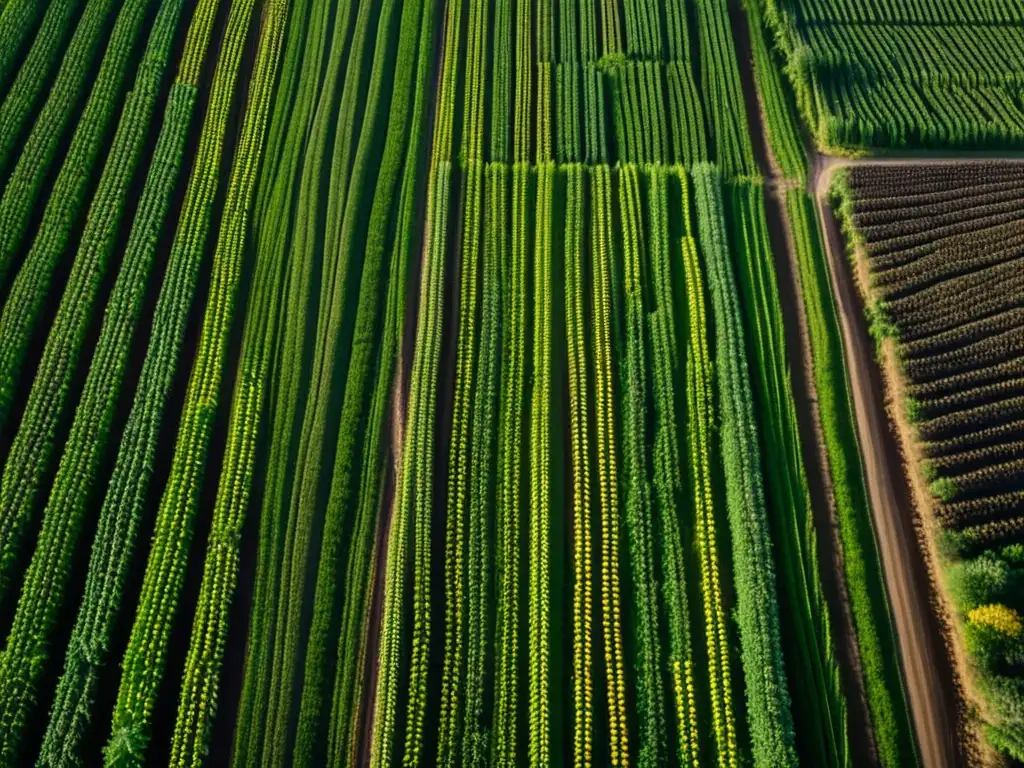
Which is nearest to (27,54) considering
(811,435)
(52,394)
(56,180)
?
(56,180)

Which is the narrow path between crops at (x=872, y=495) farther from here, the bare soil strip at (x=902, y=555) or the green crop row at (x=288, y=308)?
the green crop row at (x=288, y=308)

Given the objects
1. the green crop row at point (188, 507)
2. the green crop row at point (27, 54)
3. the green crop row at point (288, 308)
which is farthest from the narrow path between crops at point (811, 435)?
the green crop row at point (27, 54)

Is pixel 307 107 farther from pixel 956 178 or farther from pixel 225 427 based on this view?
pixel 956 178

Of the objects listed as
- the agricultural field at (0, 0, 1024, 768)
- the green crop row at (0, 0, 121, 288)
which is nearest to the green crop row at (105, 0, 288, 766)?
the agricultural field at (0, 0, 1024, 768)

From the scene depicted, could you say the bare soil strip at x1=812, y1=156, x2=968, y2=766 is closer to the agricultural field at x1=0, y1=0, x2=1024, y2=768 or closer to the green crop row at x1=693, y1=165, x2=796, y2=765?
the agricultural field at x1=0, y1=0, x2=1024, y2=768

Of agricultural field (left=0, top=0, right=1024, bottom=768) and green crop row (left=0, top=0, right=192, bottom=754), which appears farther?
green crop row (left=0, top=0, right=192, bottom=754)

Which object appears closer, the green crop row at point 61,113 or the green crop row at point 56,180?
the green crop row at point 56,180
